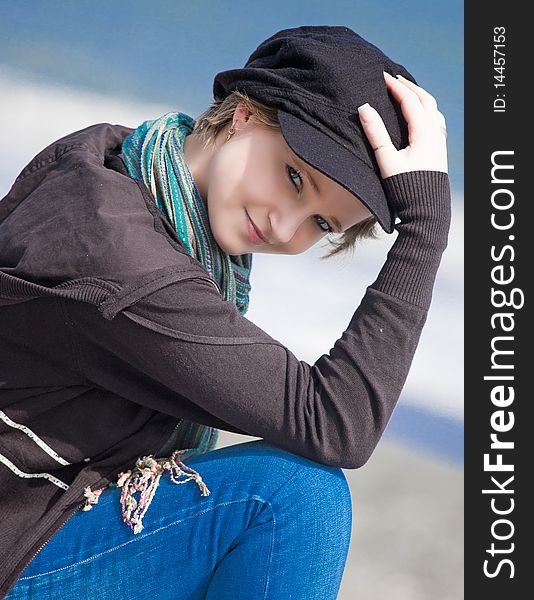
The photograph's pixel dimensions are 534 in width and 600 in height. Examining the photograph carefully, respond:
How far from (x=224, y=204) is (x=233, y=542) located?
46 cm

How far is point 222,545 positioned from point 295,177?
0.49m

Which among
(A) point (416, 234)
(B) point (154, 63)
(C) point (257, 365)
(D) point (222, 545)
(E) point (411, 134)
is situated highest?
(B) point (154, 63)

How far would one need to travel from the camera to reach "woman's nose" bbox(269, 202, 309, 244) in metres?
1.23

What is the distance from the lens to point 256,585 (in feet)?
3.35

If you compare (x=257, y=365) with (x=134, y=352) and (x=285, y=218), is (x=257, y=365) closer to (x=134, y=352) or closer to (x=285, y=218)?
(x=134, y=352)

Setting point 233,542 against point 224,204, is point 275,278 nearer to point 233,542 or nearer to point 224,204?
point 224,204

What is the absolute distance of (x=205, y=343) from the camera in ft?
3.44

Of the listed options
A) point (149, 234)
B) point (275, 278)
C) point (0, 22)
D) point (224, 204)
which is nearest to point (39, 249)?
point (149, 234)

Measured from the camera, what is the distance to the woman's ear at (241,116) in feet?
4.17

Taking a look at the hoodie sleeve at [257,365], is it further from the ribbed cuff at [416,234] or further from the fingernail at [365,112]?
the fingernail at [365,112]

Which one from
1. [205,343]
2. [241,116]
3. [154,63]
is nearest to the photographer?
[205,343]

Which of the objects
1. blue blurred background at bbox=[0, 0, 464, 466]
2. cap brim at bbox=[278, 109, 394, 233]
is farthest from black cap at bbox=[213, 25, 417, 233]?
blue blurred background at bbox=[0, 0, 464, 466]

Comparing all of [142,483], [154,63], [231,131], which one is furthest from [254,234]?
[154,63]

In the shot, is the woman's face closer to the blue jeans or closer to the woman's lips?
the woman's lips
